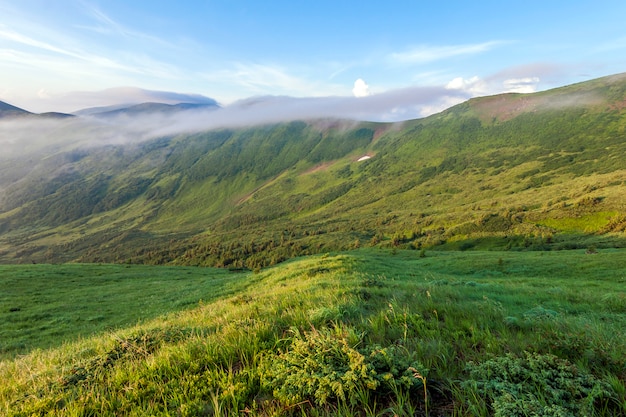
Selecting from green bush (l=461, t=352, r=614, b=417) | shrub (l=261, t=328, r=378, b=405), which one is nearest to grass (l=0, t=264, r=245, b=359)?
shrub (l=261, t=328, r=378, b=405)

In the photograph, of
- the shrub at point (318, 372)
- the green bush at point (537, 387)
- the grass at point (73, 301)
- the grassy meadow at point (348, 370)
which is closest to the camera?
the green bush at point (537, 387)

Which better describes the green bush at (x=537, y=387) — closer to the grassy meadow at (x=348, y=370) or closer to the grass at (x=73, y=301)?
the grassy meadow at (x=348, y=370)

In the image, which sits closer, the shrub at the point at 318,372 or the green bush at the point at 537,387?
the green bush at the point at 537,387

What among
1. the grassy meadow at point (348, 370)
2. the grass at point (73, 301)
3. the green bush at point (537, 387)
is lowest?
the grass at point (73, 301)

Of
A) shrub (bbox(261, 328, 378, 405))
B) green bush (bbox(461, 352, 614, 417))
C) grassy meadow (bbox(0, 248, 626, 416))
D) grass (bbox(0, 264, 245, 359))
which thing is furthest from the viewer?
grass (bbox(0, 264, 245, 359))

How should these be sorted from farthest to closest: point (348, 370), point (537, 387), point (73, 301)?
point (73, 301) < point (348, 370) < point (537, 387)

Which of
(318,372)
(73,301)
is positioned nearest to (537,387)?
(318,372)

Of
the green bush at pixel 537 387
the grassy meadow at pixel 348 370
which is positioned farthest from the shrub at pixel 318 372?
the green bush at pixel 537 387

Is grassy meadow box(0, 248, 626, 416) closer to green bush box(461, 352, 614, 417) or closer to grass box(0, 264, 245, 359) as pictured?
green bush box(461, 352, 614, 417)

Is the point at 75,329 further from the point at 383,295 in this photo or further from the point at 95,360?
the point at 383,295

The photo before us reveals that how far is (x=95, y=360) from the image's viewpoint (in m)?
5.02

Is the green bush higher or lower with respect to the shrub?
higher

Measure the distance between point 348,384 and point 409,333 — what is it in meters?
2.14

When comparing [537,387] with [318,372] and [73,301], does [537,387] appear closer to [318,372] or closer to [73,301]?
[318,372]
